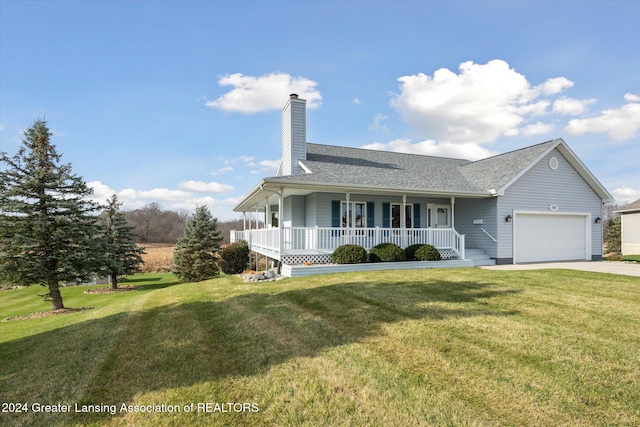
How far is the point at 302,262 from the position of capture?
41.3ft

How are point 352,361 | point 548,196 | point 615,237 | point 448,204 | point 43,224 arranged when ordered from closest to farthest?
point 352,361, point 43,224, point 548,196, point 448,204, point 615,237

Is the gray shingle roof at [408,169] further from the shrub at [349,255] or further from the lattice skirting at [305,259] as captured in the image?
the lattice skirting at [305,259]

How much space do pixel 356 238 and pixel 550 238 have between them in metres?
10.3

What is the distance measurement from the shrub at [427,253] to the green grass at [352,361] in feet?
18.5

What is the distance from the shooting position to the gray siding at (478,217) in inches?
600

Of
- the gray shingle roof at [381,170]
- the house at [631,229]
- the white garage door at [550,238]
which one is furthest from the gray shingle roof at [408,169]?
the house at [631,229]

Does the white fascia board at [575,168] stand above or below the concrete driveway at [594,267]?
above

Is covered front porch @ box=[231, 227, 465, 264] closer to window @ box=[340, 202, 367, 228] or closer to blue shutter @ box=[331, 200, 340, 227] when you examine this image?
blue shutter @ box=[331, 200, 340, 227]

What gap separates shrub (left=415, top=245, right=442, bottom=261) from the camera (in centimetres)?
1321

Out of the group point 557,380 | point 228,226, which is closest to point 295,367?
point 557,380

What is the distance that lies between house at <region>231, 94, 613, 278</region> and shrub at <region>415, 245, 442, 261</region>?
878 mm

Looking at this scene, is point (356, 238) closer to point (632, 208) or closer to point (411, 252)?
point (411, 252)

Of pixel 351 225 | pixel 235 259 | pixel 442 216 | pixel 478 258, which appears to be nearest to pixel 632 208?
pixel 442 216

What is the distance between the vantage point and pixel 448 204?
1706cm
